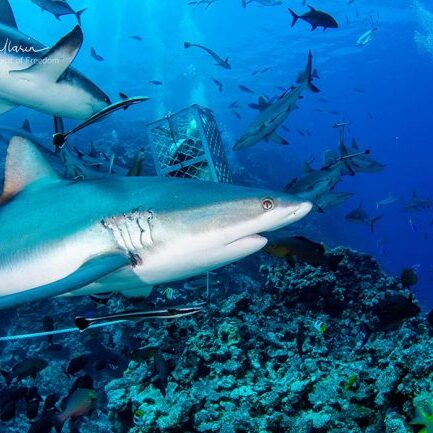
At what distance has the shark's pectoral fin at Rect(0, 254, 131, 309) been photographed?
6.30ft

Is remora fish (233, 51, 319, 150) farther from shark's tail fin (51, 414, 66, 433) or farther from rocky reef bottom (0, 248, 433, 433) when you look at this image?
shark's tail fin (51, 414, 66, 433)

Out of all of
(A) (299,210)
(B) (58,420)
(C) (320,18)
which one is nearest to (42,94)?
(A) (299,210)

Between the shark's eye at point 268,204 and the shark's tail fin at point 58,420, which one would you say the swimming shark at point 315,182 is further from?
the shark's tail fin at point 58,420

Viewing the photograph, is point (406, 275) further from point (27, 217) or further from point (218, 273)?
point (218, 273)

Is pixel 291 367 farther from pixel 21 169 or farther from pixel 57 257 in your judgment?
pixel 21 169

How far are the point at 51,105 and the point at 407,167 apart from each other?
540ft

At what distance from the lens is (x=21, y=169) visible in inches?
120

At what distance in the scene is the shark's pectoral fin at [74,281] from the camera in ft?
6.30

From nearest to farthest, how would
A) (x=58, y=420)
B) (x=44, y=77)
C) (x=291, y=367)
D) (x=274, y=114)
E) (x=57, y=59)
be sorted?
(x=57, y=59) → (x=44, y=77) → (x=291, y=367) → (x=58, y=420) → (x=274, y=114)

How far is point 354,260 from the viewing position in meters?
7.50

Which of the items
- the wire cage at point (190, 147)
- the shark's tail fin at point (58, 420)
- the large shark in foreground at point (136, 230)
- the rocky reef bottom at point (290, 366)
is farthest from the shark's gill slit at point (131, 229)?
the wire cage at point (190, 147)

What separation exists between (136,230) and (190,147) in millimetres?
4759

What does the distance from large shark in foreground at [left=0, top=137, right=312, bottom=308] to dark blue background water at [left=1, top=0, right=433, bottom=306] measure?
97.5 feet

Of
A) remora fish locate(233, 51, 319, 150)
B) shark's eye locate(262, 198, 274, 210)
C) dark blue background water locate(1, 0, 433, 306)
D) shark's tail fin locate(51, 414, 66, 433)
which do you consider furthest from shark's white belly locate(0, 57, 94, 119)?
dark blue background water locate(1, 0, 433, 306)
